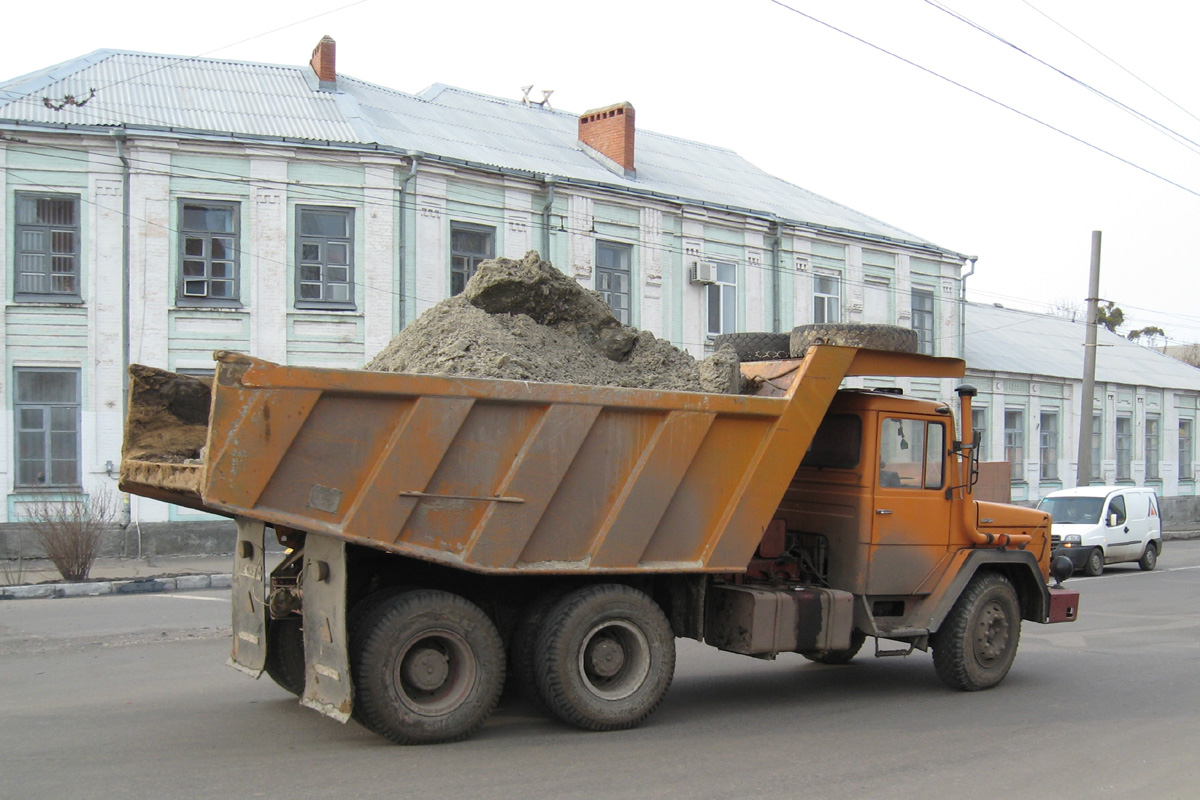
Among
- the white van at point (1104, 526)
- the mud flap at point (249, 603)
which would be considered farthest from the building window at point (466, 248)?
the mud flap at point (249, 603)

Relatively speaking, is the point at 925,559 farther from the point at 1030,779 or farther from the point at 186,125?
the point at 186,125

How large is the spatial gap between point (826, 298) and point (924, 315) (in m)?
4.36

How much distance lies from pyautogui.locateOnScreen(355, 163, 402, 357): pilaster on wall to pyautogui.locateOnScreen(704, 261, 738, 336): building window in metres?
8.43

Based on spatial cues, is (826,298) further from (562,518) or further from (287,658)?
(287,658)

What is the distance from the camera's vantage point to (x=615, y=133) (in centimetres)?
2577

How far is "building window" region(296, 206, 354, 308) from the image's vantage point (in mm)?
19750

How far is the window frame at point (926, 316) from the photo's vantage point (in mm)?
30156

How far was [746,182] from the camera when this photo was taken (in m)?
29.8

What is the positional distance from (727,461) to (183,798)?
372cm

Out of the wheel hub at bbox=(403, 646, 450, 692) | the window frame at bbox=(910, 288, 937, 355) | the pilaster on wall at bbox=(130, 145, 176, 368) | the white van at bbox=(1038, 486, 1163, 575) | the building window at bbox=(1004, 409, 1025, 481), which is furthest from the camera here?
the building window at bbox=(1004, 409, 1025, 481)

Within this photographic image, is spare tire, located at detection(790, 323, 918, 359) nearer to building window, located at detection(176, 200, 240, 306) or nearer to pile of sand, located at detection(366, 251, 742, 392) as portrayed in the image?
pile of sand, located at detection(366, 251, 742, 392)

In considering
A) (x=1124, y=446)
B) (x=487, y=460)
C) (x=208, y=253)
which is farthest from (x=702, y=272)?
(x=1124, y=446)

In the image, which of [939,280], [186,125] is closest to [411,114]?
[186,125]

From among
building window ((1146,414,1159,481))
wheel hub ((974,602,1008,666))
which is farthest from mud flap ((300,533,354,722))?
building window ((1146,414,1159,481))
